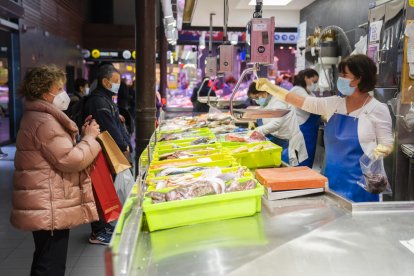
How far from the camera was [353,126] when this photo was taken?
310 cm

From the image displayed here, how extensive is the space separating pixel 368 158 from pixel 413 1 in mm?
2205

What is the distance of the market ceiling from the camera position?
8.32 meters

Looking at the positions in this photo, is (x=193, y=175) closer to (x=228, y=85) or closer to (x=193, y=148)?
(x=193, y=148)

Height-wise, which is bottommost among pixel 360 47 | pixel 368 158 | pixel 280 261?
pixel 280 261

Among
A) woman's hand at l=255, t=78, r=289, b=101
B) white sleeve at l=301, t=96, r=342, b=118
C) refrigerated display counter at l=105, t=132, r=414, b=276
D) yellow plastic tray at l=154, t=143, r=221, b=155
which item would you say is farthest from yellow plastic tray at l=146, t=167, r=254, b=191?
white sleeve at l=301, t=96, r=342, b=118

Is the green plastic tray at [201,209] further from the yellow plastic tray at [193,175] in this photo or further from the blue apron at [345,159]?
the blue apron at [345,159]

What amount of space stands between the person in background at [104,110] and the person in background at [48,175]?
4.36 ft

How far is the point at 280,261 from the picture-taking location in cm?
164

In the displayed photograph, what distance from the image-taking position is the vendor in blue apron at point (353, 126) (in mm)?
3049

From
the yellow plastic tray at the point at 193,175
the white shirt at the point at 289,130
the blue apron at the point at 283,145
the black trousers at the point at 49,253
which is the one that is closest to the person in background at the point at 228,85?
the blue apron at the point at 283,145

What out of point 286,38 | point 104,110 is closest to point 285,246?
point 104,110

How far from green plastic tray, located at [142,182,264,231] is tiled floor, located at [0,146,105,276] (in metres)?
2.07

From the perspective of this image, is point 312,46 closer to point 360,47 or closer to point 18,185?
point 360,47

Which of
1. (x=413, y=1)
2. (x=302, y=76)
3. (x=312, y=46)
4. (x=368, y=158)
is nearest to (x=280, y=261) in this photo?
(x=368, y=158)
